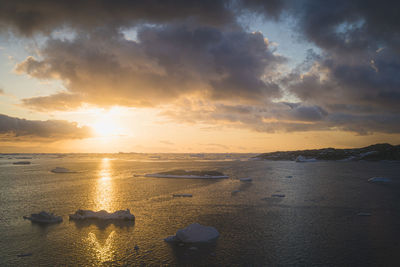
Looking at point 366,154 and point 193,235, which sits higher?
point 366,154

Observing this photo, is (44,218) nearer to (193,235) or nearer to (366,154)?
(193,235)

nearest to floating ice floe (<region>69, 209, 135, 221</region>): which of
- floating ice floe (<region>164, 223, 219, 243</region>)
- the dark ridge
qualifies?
floating ice floe (<region>164, 223, 219, 243</region>)

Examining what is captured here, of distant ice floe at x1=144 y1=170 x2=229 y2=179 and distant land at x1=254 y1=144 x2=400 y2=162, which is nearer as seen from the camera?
distant ice floe at x1=144 y1=170 x2=229 y2=179

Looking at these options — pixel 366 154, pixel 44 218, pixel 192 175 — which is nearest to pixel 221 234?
pixel 44 218

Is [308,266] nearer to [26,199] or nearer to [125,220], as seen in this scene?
[125,220]

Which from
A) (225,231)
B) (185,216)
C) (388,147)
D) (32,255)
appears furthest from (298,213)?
(388,147)

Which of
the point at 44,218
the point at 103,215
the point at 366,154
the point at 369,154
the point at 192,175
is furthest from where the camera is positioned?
the point at 366,154

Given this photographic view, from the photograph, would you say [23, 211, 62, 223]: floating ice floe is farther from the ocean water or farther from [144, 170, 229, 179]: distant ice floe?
[144, 170, 229, 179]: distant ice floe

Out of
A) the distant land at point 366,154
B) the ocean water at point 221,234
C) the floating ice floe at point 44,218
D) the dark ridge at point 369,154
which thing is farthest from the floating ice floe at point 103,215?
the dark ridge at point 369,154
